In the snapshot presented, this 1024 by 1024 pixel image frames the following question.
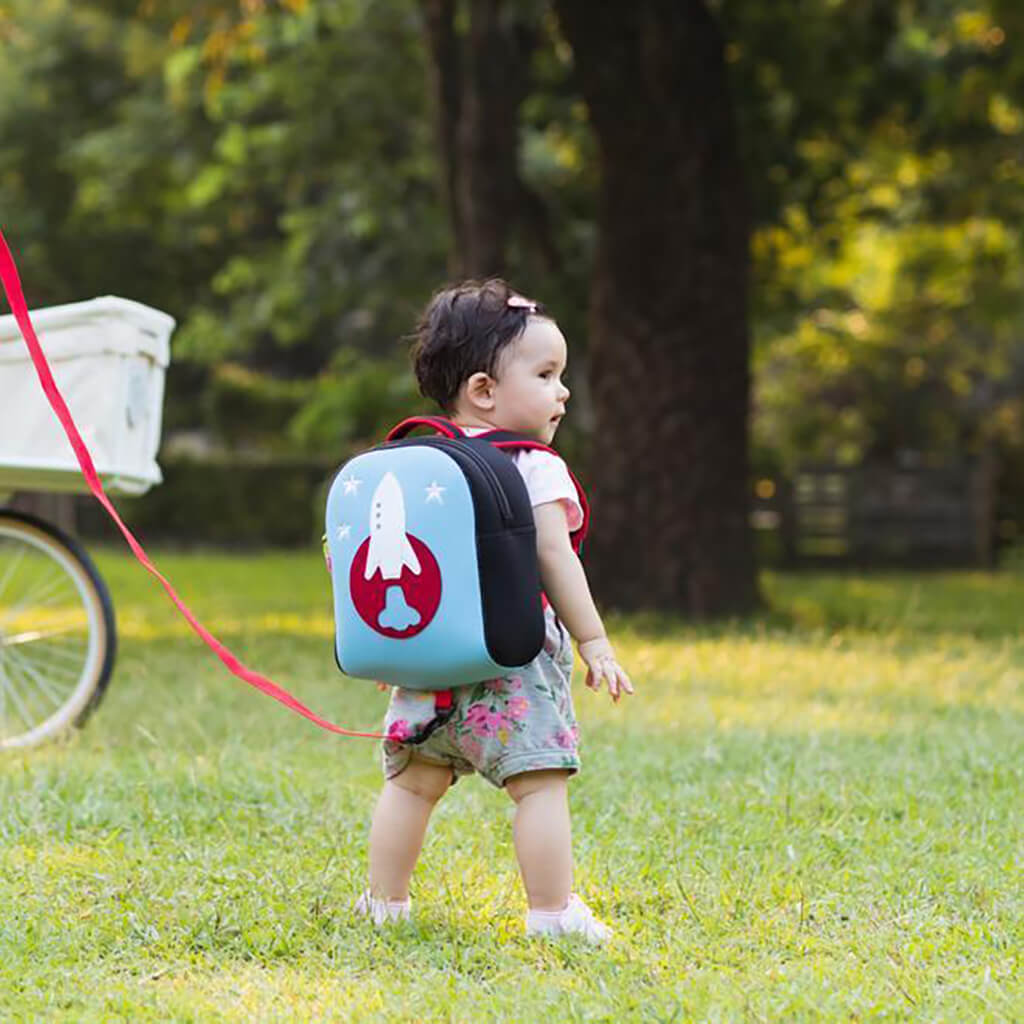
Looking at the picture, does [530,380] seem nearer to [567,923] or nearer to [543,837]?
[543,837]

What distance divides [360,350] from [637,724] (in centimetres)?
1749

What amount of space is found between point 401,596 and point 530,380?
1.68ft

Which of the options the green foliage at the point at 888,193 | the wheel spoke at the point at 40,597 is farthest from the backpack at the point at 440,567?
the green foliage at the point at 888,193

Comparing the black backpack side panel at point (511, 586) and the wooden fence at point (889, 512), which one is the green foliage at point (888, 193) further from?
the black backpack side panel at point (511, 586)

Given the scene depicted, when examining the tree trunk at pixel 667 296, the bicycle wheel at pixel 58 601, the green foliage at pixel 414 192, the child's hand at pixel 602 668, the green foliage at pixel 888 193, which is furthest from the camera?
the green foliage at pixel 414 192

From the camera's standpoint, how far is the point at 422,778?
11.2 feet

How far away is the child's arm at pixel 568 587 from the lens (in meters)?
3.27

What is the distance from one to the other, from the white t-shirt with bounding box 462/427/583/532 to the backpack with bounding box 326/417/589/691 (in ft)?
0.27

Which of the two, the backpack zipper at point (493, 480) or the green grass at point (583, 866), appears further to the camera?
the backpack zipper at point (493, 480)

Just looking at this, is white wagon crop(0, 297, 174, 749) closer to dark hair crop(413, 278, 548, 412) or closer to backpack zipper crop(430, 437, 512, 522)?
dark hair crop(413, 278, 548, 412)

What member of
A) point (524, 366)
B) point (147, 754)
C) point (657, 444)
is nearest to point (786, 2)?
point (657, 444)

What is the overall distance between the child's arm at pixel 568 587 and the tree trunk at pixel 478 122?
8.03 meters

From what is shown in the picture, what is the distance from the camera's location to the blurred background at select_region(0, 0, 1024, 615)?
34.6 feet

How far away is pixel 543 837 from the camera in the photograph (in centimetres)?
326
